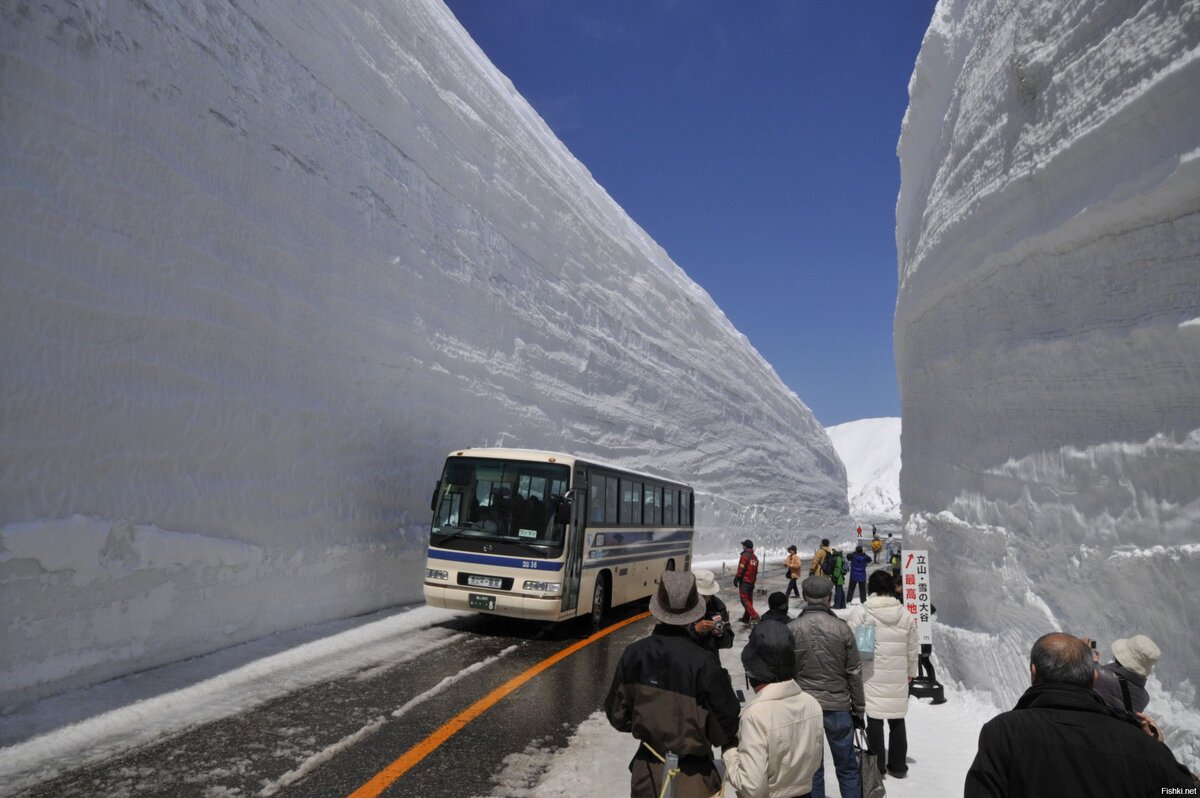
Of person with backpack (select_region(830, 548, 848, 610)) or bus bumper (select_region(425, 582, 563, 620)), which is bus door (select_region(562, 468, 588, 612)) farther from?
person with backpack (select_region(830, 548, 848, 610))

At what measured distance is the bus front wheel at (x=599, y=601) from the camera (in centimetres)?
1168

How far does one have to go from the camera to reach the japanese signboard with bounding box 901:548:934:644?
7750 millimetres

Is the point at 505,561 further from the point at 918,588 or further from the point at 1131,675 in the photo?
the point at 1131,675

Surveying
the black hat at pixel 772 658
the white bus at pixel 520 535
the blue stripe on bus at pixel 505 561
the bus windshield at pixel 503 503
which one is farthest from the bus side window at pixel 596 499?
the black hat at pixel 772 658

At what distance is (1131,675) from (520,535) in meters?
7.59

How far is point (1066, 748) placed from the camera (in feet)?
7.18

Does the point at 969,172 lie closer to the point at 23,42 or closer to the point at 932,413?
the point at 932,413

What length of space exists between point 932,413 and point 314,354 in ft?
29.5

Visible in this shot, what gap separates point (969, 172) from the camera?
8.88 meters

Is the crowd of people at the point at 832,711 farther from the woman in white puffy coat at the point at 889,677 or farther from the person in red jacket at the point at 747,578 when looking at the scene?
the person in red jacket at the point at 747,578

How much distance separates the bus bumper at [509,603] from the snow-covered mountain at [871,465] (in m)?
72.0

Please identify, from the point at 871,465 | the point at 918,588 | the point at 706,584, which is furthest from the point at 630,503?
the point at 871,465

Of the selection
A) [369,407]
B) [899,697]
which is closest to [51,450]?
[369,407]

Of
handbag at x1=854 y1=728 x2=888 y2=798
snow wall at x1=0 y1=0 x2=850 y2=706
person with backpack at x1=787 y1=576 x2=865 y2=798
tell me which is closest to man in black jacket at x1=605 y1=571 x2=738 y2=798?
person with backpack at x1=787 y1=576 x2=865 y2=798
